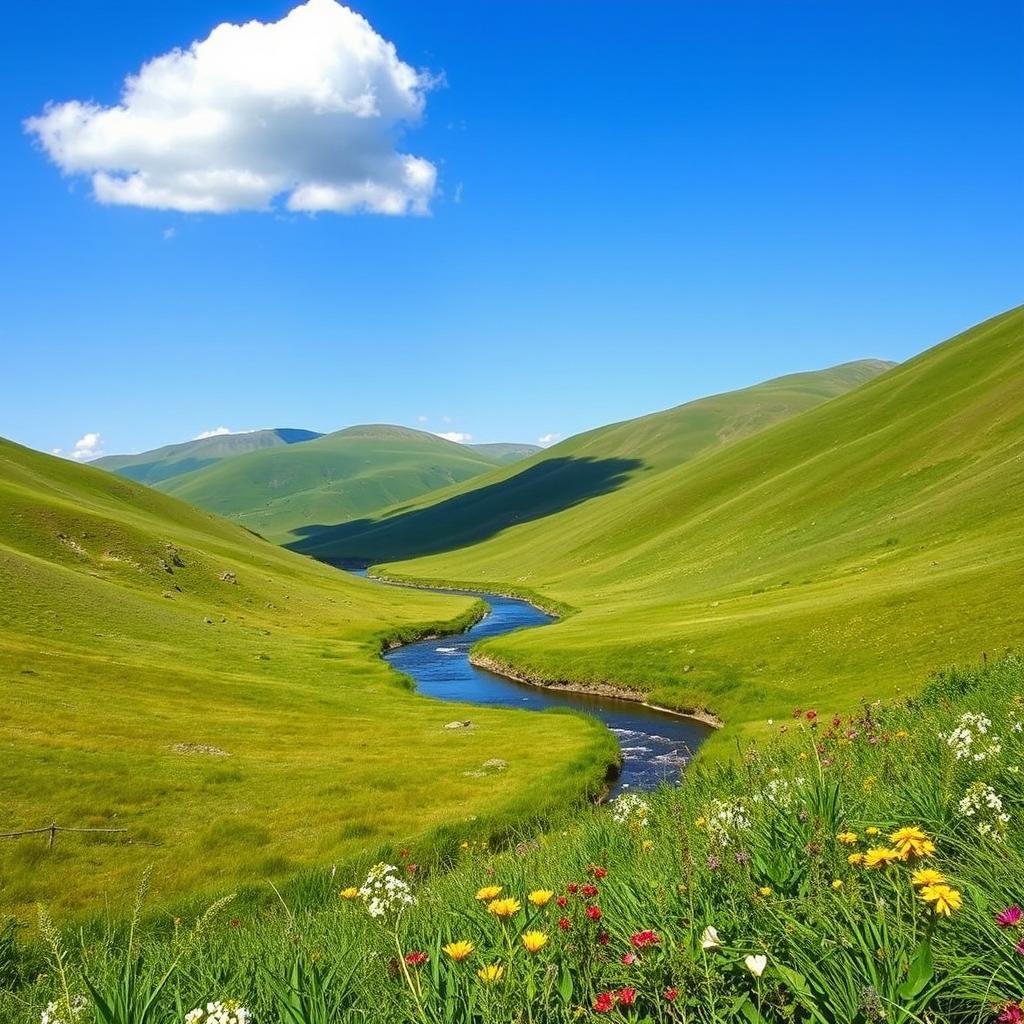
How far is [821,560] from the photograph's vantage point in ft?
308

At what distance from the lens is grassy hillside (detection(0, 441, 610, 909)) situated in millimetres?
30094

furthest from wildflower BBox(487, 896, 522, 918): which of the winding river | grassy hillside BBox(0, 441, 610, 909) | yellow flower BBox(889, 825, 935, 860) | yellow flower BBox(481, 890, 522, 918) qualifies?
the winding river

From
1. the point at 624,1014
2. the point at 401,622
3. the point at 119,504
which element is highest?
the point at 119,504

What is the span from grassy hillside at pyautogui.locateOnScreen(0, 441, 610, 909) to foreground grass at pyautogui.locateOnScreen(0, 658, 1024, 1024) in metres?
23.3

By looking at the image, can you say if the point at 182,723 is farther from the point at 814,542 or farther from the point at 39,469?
the point at 39,469

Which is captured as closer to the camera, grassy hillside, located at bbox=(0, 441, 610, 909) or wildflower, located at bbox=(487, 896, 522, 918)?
wildflower, located at bbox=(487, 896, 522, 918)

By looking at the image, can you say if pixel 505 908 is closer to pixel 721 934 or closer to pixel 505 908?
pixel 505 908

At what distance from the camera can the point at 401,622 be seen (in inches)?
4523

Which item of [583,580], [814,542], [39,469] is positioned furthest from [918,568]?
[39,469]

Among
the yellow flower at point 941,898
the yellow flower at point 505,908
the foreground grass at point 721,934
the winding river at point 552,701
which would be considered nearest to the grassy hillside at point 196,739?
the winding river at point 552,701

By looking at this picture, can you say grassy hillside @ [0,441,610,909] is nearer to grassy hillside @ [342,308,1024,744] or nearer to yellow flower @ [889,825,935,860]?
grassy hillside @ [342,308,1024,744]

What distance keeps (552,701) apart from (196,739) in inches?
1282

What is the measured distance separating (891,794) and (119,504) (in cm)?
15526

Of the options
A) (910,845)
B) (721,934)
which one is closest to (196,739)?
(721,934)
